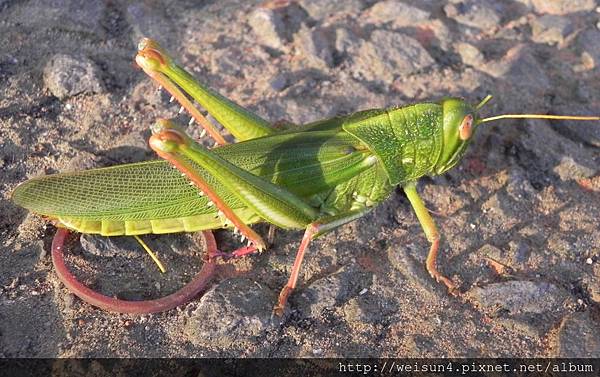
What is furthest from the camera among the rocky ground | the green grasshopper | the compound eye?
the compound eye

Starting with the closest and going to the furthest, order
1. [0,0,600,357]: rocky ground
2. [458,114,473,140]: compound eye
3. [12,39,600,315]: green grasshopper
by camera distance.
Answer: [12,39,600,315]: green grasshopper, [0,0,600,357]: rocky ground, [458,114,473,140]: compound eye

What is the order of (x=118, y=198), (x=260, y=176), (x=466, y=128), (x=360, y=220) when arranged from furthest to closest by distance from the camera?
(x=360, y=220)
(x=466, y=128)
(x=260, y=176)
(x=118, y=198)

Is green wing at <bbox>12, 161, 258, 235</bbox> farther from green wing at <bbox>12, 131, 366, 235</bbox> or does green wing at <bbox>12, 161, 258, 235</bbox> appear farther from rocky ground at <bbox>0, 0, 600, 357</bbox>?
rocky ground at <bbox>0, 0, 600, 357</bbox>

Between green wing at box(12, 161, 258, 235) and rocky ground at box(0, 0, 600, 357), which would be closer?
green wing at box(12, 161, 258, 235)

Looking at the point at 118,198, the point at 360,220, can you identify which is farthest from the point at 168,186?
the point at 360,220

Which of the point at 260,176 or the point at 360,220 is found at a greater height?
the point at 260,176

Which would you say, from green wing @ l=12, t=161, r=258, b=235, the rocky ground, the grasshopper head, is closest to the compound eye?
the grasshopper head

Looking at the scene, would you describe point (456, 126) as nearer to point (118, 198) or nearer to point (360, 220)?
point (360, 220)
